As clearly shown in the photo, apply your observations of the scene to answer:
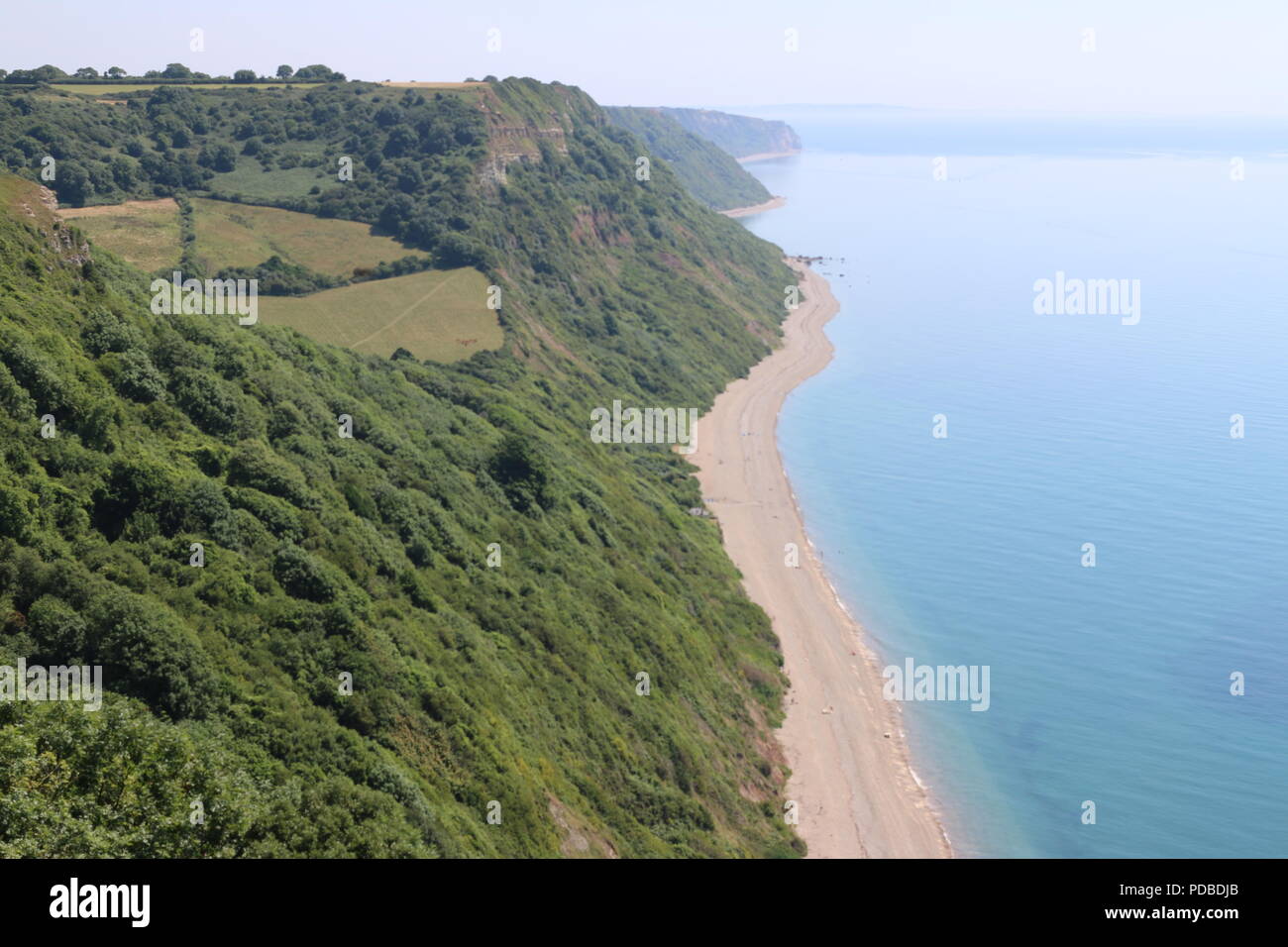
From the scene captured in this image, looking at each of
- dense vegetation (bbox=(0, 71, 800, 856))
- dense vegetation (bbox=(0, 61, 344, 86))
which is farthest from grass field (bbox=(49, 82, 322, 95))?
dense vegetation (bbox=(0, 71, 800, 856))

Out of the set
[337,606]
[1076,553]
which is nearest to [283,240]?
[337,606]

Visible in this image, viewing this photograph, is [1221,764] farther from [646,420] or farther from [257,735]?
[646,420]

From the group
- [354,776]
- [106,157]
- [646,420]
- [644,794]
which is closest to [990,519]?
[646,420]

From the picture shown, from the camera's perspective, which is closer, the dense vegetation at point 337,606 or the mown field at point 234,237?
the dense vegetation at point 337,606

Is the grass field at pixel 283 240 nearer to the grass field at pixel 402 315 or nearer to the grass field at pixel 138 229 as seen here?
the grass field at pixel 138 229

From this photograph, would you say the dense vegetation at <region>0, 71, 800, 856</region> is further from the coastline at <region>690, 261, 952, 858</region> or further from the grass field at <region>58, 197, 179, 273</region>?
the grass field at <region>58, 197, 179, 273</region>

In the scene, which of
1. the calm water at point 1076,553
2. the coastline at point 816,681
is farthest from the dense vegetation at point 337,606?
the calm water at point 1076,553
